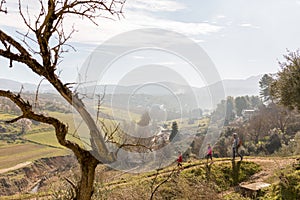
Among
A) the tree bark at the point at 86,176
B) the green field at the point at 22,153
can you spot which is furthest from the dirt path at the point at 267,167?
the green field at the point at 22,153

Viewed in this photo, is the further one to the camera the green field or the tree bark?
the green field

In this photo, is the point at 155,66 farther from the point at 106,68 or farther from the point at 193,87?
the point at 106,68

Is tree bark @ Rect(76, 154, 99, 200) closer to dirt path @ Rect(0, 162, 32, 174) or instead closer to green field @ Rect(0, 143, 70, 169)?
green field @ Rect(0, 143, 70, 169)

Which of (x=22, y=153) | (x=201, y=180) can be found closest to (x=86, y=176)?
(x=201, y=180)

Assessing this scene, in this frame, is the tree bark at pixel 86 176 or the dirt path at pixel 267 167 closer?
the tree bark at pixel 86 176

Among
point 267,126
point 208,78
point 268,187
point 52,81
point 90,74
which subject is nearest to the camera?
point 52,81

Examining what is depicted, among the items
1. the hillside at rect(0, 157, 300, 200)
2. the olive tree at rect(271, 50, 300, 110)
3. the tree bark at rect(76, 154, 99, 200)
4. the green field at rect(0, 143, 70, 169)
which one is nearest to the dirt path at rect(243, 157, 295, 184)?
the hillside at rect(0, 157, 300, 200)

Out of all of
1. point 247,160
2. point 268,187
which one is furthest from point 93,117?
point 247,160

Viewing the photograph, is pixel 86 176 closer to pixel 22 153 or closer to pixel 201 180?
pixel 201 180

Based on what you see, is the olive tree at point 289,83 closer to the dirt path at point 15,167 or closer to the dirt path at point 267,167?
the dirt path at point 267,167

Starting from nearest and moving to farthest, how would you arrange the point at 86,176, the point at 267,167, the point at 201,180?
the point at 86,176, the point at 201,180, the point at 267,167

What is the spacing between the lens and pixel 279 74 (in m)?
14.4

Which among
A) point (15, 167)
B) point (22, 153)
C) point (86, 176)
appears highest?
point (86, 176)

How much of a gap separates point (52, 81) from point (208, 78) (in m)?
5.49
